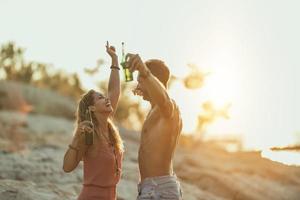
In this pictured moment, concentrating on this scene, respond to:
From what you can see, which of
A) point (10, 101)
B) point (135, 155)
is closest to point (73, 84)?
point (10, 101)

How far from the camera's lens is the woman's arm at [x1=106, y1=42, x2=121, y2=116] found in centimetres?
664

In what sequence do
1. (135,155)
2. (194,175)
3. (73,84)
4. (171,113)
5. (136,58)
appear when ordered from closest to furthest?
(136,58) → (171,113) → (194,175) → (135,155) → (73,84)

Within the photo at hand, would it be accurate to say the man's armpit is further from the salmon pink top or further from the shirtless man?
the salmon pink top

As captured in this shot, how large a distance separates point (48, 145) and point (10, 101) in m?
18.0

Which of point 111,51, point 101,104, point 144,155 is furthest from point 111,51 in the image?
point 144,155

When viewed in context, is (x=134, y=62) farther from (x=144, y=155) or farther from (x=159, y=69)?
(x=144, y=155)

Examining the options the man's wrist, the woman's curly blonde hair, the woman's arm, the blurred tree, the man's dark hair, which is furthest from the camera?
the blurred tree

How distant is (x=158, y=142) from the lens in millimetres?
5395

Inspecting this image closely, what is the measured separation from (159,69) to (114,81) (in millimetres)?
1429

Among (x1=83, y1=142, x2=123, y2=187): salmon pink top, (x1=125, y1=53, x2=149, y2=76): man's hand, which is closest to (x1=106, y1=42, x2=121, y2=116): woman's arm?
(x1=83, y1=142, x2=123, y2=187): salmon pink top

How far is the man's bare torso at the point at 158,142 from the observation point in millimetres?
5359

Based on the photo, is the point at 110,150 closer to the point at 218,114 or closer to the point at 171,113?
the point at 171,113

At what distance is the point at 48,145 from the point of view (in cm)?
1297

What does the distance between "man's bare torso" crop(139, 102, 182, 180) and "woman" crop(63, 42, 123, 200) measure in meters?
0.34
